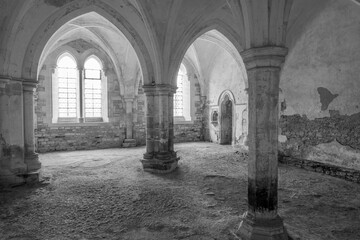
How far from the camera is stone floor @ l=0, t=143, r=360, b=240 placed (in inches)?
131

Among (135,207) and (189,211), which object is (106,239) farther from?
(189,211)

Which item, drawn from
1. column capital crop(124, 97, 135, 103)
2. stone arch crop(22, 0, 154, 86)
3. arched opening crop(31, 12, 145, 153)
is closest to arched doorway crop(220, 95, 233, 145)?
arched opening crop(31, 12, 145, 153)

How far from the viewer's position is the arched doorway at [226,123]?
12891mm

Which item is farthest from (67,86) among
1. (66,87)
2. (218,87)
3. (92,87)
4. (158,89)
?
(218,87)

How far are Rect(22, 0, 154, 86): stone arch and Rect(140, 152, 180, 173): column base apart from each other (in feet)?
7.83

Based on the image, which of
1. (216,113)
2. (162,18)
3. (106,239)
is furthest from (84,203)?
(216,113)

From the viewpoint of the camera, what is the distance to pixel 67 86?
1161 cm

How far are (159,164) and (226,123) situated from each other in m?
7.04

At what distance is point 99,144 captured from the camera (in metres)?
11.9

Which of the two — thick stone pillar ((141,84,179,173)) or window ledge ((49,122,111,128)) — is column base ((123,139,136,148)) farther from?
thick stone pillar ((141,84,179,173))

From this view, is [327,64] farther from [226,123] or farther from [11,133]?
[11,133]

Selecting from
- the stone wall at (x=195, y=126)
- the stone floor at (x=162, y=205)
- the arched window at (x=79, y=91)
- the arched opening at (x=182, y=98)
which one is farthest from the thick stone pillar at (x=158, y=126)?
the arched opening at (x=182, y=98)

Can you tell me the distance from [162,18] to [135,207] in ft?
15.7

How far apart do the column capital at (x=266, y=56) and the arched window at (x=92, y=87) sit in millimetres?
10434
